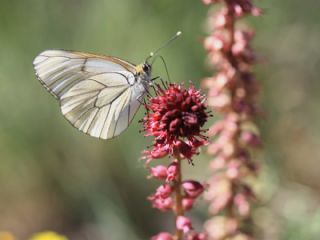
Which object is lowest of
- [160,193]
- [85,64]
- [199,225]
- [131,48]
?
[160,193]

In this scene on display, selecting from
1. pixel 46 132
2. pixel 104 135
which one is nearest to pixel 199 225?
pixel 46 132

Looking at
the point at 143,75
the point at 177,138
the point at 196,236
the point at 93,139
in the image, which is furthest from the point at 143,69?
the point at 93,139

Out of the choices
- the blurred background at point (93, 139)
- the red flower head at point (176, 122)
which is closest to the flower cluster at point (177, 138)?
the red flower head at point (176, 122)

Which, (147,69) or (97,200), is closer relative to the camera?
(147,69)

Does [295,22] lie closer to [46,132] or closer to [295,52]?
[295,52]

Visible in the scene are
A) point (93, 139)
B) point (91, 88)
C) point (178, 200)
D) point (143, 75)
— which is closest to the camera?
point (178, 200)

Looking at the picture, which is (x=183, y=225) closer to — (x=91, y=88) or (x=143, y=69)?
(x=143, y=69)
